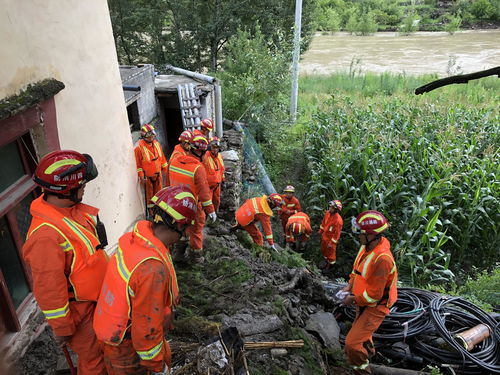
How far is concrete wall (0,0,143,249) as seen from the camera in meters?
3.16

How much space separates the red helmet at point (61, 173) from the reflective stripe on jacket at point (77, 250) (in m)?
0.16

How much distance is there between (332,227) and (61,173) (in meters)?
5.44

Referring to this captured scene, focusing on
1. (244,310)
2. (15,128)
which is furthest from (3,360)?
(244,310)

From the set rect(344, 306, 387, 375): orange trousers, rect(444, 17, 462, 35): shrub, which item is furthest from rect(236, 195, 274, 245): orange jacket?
rect(444, 17, 462, 35): shrub

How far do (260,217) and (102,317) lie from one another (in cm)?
397

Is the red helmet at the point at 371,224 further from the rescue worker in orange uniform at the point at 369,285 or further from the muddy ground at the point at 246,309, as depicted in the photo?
the muddy ground at the point at 246,309

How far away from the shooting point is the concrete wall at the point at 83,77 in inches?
124

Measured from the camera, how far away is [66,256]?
8.35 feet

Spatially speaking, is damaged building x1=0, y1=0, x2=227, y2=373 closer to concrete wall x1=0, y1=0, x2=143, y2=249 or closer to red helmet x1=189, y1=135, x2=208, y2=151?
concrete wall x1=0, y1=0, x2=143, y2=249

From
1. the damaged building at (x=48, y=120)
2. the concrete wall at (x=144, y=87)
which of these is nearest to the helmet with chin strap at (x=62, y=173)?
the damaged building at (x=48, y=120)

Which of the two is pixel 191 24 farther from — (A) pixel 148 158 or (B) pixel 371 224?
(B) pixel 371 224

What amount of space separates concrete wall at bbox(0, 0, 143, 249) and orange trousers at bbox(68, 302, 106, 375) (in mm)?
1785

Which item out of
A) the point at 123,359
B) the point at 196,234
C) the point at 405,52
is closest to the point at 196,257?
the point at 196,234

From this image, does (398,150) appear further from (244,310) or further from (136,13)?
(136,13)
